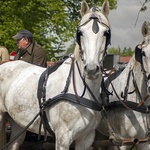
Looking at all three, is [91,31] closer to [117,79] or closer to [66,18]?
[117,79]

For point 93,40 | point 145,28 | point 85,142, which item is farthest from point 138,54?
point 85,142

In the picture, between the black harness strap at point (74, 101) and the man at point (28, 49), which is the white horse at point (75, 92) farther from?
the man at point (28, 49)

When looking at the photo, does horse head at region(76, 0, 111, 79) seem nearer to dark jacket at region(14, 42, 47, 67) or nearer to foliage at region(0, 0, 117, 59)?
dark jacket at region(14, 42, 47, 67)

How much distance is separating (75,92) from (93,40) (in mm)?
688

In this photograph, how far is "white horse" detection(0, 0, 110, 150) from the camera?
4.46m

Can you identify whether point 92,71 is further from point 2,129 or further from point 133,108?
point 2,129

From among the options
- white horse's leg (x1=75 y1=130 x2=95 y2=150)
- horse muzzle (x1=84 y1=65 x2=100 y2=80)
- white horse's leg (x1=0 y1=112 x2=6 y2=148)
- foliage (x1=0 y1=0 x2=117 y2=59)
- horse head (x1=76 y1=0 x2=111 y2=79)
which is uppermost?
horse head (x1=76 y1=0 x2=111 y2=79)

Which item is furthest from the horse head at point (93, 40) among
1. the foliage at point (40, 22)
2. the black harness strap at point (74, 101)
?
the foliage at point (40, 22)

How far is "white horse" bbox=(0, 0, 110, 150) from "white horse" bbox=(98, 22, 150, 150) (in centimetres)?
47

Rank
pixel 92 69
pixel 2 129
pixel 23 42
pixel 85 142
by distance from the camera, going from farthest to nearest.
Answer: pixel 23 42 → pixel 2 129 → pixel 85 142 → pixel 92 69

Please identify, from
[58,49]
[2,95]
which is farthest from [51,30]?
[2,95]

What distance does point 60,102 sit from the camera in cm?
480

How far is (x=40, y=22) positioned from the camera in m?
20.7

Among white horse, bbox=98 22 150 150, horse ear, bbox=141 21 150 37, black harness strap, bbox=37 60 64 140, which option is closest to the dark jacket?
black harness strap, bbox=37 60 64 140
